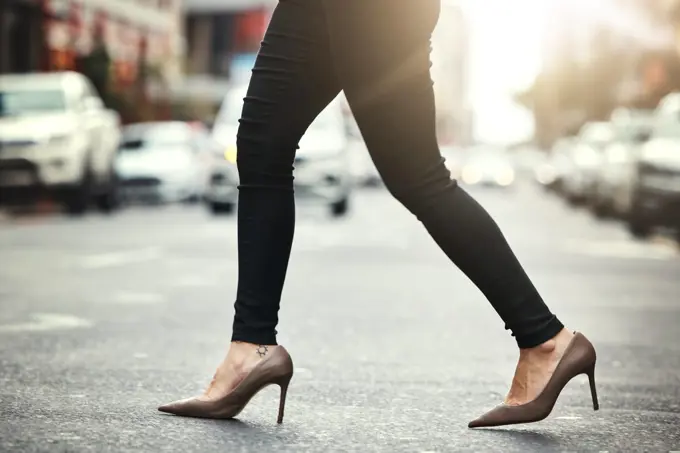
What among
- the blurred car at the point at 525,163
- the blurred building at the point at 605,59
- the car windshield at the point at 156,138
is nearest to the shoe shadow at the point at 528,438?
the car windshield at the point at 156,138

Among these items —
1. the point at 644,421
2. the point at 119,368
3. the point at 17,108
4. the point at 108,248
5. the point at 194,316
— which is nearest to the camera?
the point at 644,421

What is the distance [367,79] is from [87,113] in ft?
62.8

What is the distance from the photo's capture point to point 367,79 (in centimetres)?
388

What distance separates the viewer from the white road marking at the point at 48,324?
257 inches

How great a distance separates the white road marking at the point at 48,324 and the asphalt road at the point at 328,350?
0.01m

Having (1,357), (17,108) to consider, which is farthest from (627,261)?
(17,108)

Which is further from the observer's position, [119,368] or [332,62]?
[119,368]

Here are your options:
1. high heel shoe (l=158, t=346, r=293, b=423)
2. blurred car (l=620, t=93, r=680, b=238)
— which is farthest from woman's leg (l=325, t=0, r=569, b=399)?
blurred car (l=620, t=93, r=680, b=238)

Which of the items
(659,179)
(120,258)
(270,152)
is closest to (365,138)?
(270,152)

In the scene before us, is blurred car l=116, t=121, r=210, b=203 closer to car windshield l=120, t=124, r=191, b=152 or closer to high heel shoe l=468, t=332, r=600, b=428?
car windshield l=120, t=124, r=191, b=152

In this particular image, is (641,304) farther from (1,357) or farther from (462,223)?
(462,223)

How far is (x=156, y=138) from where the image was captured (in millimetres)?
29469

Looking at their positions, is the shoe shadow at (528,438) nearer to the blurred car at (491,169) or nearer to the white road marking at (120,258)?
the white road marking at (120,258)

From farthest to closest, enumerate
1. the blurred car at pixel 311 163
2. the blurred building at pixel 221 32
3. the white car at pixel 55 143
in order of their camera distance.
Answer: the blurred building at pixel 221 32
the blurred car at pixel 311 163
the white car at pixel 55 143
